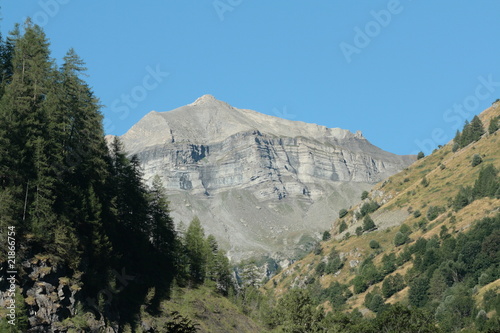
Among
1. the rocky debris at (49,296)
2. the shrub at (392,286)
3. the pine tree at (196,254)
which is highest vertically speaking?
the pine tree at (196,254)

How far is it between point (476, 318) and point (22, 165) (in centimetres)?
10008

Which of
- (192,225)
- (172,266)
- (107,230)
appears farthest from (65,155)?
(192,225)

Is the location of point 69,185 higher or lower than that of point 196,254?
higher

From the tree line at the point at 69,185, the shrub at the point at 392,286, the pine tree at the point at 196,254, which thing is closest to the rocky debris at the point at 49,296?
the tree line at the point at 69,185

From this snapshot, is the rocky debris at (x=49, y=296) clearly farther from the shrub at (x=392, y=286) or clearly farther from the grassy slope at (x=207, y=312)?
the shrub at (x=392, y=286)

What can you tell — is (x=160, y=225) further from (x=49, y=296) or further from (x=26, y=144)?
(x=49, y=296)

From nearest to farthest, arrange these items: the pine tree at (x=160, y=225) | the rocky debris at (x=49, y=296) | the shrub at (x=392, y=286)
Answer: the rocky debris at (x=49, y=296) < the pine tree at (x=160, y=225) < the shrub at (x=392, y=286)

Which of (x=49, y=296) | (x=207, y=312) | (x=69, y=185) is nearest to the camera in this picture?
(x=49, y=296)

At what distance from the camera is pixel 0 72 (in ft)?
273

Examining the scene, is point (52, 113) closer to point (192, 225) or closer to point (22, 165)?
point (22, 165)

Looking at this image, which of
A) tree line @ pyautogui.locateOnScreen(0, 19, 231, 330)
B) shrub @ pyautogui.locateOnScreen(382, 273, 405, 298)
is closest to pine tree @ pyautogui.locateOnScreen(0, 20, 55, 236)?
tree line @ pyautogui.locateOnScreen(0, 19, 231, 330)

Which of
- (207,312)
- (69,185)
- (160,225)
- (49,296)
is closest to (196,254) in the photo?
(160,225)

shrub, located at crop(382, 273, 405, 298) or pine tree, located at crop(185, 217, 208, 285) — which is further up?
pine tree, located at crop(185, 217, 208, 285)

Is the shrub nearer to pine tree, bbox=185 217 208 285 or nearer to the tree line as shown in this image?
pine tree, bbox=185 217 208 285
